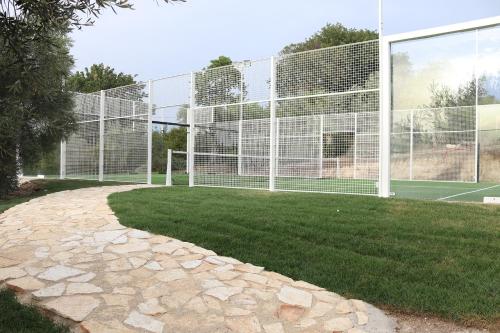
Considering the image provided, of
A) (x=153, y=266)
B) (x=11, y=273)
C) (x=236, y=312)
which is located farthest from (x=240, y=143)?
(x=236, y=312)

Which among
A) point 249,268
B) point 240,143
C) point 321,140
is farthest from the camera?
point 240,143

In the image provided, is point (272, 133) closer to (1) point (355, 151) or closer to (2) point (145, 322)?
(1) point (355, 151)

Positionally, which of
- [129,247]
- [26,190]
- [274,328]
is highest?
[26,190]

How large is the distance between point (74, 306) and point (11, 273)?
1.36 m

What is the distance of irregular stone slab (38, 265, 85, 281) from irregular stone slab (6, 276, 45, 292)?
0.13 metres

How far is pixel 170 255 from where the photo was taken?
6.12 m

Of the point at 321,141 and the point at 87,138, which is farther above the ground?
the point at 87,138

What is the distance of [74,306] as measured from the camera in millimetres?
4496

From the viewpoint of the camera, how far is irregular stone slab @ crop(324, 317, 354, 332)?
434cm

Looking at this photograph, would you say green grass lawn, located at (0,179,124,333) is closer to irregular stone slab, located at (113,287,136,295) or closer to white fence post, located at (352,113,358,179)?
irregular stone slab, located at (113,287,136,295)

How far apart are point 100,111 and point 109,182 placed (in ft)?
8.61

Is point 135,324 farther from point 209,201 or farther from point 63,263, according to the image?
point 209,201

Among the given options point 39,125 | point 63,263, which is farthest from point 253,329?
point 39,125

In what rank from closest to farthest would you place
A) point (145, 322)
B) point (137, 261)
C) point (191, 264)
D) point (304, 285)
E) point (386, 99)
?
point (145, 322) < point (304, 285) < point (191, 264) < point (137, 261) < point (386, 99)
